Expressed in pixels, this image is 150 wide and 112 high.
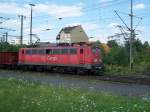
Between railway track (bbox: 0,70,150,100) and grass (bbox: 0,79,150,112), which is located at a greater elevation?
grass (bbox: 0,79,150,112)

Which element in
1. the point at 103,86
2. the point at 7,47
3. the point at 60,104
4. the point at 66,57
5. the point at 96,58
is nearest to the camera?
the point at 60,104

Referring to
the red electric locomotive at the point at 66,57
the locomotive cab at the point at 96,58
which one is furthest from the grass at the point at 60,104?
the red electric locomotive at the point at 66,57

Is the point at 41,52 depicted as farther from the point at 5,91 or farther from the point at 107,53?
the point at 5,91

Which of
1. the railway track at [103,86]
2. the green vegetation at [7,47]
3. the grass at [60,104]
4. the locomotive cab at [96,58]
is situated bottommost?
the railway track at [103,86]

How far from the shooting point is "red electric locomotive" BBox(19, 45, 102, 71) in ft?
130

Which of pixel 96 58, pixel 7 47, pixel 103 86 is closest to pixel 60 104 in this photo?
pixel 103 86

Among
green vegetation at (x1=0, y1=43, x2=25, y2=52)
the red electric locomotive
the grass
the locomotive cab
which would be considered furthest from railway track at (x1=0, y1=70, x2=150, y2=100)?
green vegetation at (x1=0, y1=43, x2=25, y2=52)

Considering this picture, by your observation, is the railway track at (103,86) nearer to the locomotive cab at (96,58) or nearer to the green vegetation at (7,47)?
the locomotive cab at (96,58)

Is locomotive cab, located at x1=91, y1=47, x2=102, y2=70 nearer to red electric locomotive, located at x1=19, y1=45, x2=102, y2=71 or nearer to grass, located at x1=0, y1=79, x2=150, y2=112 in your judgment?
red electric locomotive, located at x1=19, y1=45, x2=102, y2=71

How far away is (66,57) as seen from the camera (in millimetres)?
41562

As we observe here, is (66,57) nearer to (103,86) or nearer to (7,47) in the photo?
(103,86)

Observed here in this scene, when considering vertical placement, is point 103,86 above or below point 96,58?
below

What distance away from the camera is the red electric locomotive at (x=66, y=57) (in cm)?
3950

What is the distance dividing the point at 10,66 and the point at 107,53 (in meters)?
13.1
